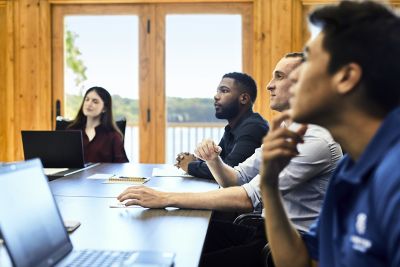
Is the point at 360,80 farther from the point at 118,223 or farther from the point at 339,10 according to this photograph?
the point at 118,223

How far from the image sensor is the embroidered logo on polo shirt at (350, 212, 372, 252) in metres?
0.78

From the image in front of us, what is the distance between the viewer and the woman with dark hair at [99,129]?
3625mm

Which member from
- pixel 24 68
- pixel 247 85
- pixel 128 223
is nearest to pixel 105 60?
pixel 24 68

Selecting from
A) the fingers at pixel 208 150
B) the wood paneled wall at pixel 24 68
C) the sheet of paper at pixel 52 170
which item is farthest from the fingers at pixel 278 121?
the wood paneled wall at pixel 24 68

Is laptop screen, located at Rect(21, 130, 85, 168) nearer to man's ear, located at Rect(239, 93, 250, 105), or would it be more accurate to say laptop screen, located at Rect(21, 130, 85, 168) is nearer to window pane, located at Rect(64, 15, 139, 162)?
man's ear, located at Rect(239, 93, 250, 105)

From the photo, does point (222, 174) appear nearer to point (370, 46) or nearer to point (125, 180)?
point (125, 180)

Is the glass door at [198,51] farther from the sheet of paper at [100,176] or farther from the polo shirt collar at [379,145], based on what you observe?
the polo shirt collar at [379,145]

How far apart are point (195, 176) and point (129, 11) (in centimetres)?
262

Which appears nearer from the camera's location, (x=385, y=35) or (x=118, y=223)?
(x=385, y=35)

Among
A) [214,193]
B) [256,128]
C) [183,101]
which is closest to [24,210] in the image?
[214,193]

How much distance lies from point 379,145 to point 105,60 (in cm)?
Answer: 430

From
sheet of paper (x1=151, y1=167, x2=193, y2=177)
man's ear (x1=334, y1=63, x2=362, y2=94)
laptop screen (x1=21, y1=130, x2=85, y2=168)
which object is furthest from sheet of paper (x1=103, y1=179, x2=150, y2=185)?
man's ear (x1=334, y1=63, x2=362, y2=94)

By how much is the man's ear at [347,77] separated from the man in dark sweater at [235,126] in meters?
1.73

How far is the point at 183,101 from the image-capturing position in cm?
484
